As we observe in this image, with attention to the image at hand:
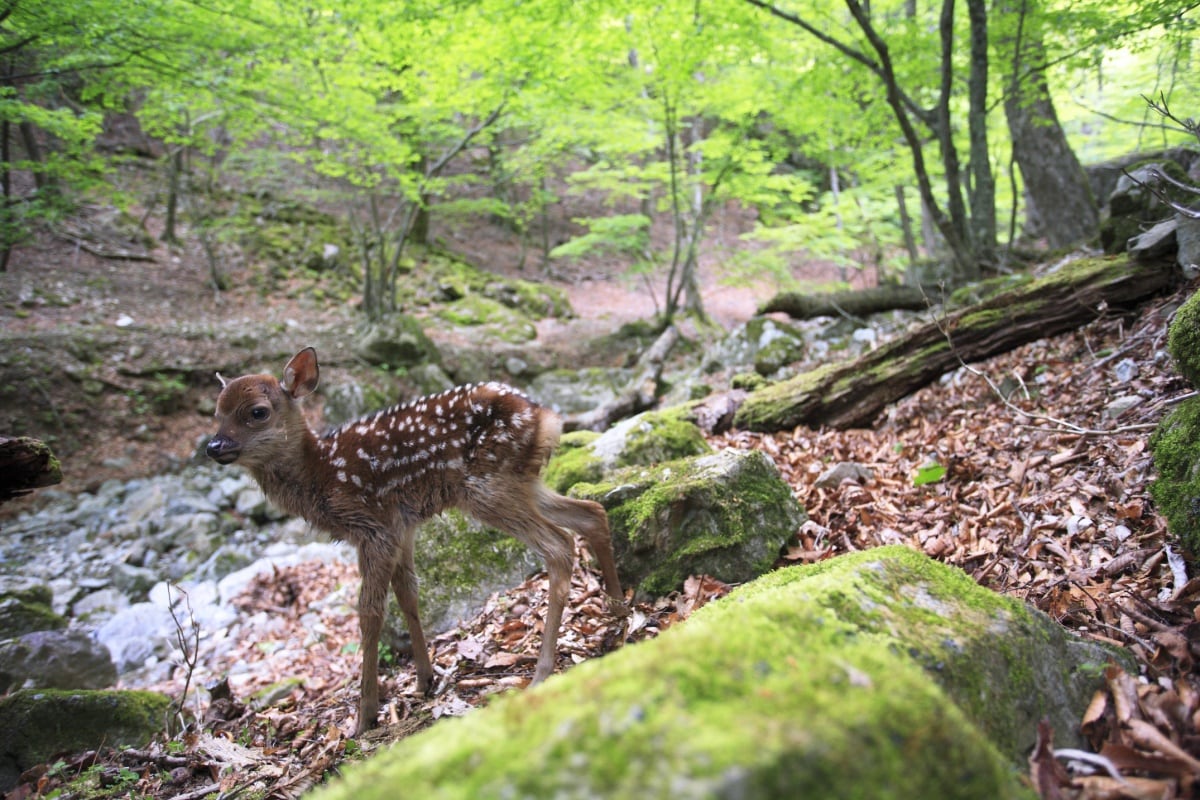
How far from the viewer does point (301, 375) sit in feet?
13.3

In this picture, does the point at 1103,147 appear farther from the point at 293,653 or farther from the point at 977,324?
the point at 293,653

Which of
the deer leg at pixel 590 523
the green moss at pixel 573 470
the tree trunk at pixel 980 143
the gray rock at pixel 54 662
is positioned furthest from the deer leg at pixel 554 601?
the tree trunk at pixel 980 143

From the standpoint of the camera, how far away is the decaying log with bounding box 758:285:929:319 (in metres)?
9.59

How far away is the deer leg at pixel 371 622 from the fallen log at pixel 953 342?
13.4ft

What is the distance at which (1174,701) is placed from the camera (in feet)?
6.17

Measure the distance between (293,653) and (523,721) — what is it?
5.57m

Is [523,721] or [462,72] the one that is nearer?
[523,721]

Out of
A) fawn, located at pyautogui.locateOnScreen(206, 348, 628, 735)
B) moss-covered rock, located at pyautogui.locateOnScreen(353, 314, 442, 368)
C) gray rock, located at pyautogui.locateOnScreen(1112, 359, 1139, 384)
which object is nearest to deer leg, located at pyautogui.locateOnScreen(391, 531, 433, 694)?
fawn, located at pyautogui.locateOnScreen(206, 348, 628, 735)

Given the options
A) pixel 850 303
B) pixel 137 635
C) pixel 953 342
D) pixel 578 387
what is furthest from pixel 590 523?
pixel 578 387

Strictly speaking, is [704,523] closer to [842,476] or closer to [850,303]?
[842,476]

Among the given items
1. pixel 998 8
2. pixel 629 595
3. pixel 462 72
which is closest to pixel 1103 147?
pixel 998 8

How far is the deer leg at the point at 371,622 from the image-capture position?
3.41 m

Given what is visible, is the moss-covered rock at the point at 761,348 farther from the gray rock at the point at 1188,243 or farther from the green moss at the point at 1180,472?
the green moss at the point at 1180,472

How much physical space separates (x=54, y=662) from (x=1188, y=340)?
7.39 meters
